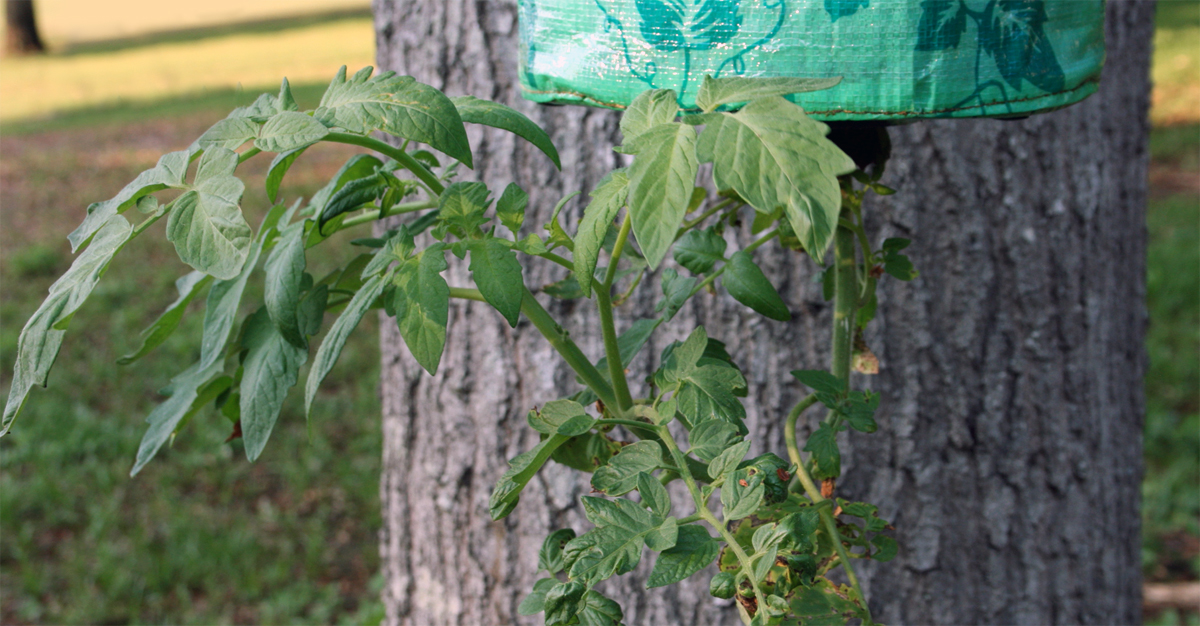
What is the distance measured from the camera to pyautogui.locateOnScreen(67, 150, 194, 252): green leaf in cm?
67

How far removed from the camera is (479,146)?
1.57 m

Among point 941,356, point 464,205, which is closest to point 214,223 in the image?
point 464,205

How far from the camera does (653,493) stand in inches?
27.1

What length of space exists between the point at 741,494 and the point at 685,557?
7 cm

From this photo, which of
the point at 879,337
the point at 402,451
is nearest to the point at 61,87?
the point at 402,451

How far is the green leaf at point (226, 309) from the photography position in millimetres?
848

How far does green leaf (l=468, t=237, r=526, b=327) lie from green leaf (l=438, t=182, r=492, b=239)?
30mm

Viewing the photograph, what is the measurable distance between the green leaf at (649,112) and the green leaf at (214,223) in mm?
285

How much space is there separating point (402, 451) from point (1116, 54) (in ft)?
5.14

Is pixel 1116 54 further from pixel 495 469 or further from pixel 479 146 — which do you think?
pixel 495 469

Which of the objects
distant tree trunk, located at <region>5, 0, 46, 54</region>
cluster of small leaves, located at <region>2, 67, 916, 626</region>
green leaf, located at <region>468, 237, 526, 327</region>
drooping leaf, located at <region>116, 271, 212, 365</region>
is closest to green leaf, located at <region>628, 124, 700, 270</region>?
cluster of small leaves, located at <region>2, 67, 916, 626</region>

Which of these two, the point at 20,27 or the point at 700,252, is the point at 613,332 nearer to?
the point at 700,252

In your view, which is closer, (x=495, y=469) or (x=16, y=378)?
(x=16, y=378)

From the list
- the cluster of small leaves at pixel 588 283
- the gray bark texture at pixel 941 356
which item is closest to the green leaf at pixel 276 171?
the cluster of small leaves at pixel 588 283
